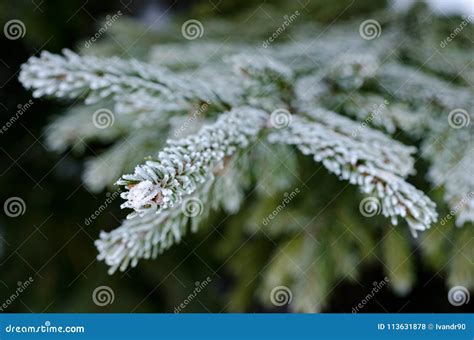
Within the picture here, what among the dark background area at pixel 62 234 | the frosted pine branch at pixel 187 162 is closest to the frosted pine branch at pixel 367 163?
the frosted pine branch at pixel 187 162

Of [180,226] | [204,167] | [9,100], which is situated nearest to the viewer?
[204,167]

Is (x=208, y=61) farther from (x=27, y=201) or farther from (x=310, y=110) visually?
(x=27, y=201)

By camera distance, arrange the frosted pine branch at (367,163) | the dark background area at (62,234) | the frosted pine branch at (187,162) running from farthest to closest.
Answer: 1. the dark background area at (62,234)
2. the frosted pine branch at (367,163)
3. the frosted pine branch at (187,162)

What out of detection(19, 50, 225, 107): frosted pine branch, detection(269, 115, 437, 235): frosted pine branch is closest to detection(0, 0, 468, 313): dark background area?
detection(19, 50, 225, 107): frosted pine branch

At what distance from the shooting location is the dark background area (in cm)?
122

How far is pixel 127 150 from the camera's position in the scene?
748 millimetres

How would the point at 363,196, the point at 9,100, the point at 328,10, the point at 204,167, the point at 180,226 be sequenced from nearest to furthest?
the point at 204,167 → the point at 180,226 → the point at 363,196 → the point at 328,10 → the point at 9,100

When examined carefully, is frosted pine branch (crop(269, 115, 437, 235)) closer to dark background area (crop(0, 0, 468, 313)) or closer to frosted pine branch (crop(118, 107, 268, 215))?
frosted pine branch (crop(118, 107, 268, 215))

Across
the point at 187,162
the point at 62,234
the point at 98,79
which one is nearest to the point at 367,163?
the point at 187,162

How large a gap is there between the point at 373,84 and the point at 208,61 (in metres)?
0.27

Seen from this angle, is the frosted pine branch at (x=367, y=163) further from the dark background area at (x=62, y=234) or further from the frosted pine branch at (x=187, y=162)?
the dark background area at (x=62, y=234)

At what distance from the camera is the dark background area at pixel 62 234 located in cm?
122

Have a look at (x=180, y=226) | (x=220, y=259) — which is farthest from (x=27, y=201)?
(x=180, y=226)
